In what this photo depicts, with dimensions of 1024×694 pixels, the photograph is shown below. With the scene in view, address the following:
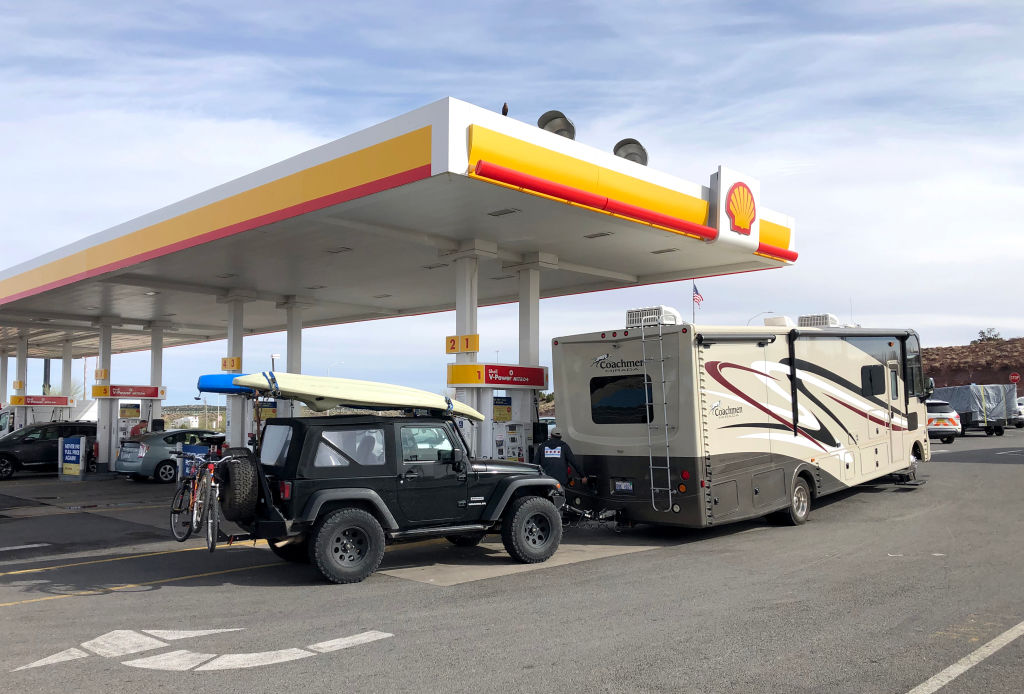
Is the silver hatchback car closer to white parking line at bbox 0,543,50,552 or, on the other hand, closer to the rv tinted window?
white parking line at bbox 0,543,50,552

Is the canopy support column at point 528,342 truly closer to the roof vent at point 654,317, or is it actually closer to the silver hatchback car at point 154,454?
the roof vent at point 654,317

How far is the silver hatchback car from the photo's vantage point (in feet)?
70.5

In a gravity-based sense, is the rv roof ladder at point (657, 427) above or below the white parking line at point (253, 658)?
above

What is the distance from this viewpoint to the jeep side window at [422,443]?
931cm

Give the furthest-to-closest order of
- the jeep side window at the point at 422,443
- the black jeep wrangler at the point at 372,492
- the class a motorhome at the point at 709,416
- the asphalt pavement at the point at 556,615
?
the class a motorhome at the point at 709,416 → the jeep side window at the point at 422,443 → the black jeep wrangler at the point at 372,492 → the asphalt pavement at the point at 556,615

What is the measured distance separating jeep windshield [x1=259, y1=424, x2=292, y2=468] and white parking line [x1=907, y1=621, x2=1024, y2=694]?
626 cm

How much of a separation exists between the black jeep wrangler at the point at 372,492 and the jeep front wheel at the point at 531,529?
0.01 meters

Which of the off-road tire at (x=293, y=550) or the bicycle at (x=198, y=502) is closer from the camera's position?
the bicycle at (x=198, y=502)

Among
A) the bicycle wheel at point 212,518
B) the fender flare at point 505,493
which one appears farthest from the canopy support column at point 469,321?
the bicycle wheel at point 212,518

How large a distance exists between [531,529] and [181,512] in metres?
4.14

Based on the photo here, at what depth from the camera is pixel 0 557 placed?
10.7 m

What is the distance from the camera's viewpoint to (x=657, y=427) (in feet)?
36.8

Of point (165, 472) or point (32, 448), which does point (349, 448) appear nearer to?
point (165, 472)

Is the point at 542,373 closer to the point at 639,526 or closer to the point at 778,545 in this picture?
the point at 639,526
